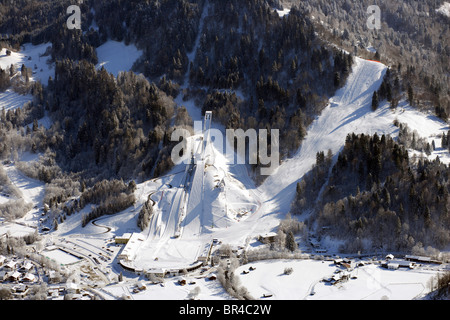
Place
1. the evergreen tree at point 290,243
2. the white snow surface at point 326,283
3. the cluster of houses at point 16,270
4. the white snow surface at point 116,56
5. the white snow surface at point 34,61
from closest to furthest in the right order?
1. the white snow surface at point 326,283
2. the cluster of houses at point 16,270
3. the evergreen tree at point 290,243
4. the white snow surface at point 116,56
5. the white snow surface at point 34,61

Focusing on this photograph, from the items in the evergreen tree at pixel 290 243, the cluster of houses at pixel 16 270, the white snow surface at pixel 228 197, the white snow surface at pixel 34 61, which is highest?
the white snow surface at pixel 34 61

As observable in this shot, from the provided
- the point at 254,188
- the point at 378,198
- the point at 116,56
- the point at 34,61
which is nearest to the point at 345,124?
the point at 254,188

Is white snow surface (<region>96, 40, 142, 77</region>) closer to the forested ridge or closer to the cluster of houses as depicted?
the forested ridge

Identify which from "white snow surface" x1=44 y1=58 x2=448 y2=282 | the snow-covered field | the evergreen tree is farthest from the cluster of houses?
the evergreen tree

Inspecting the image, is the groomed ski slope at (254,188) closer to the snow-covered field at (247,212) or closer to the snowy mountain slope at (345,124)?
the snowy mountain slope at (345,124)

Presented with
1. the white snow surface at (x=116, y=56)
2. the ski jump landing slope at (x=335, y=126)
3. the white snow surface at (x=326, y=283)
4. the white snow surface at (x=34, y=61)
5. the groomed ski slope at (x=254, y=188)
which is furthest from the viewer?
the white snow surface at (x=34, y=61)

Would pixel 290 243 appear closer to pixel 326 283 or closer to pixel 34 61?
pixel 326 283

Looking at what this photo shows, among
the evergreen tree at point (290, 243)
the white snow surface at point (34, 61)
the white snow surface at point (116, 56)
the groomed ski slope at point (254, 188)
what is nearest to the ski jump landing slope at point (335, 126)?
the groomed ski slope at point (254, 188)

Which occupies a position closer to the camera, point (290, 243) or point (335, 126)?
point (290, 243)
